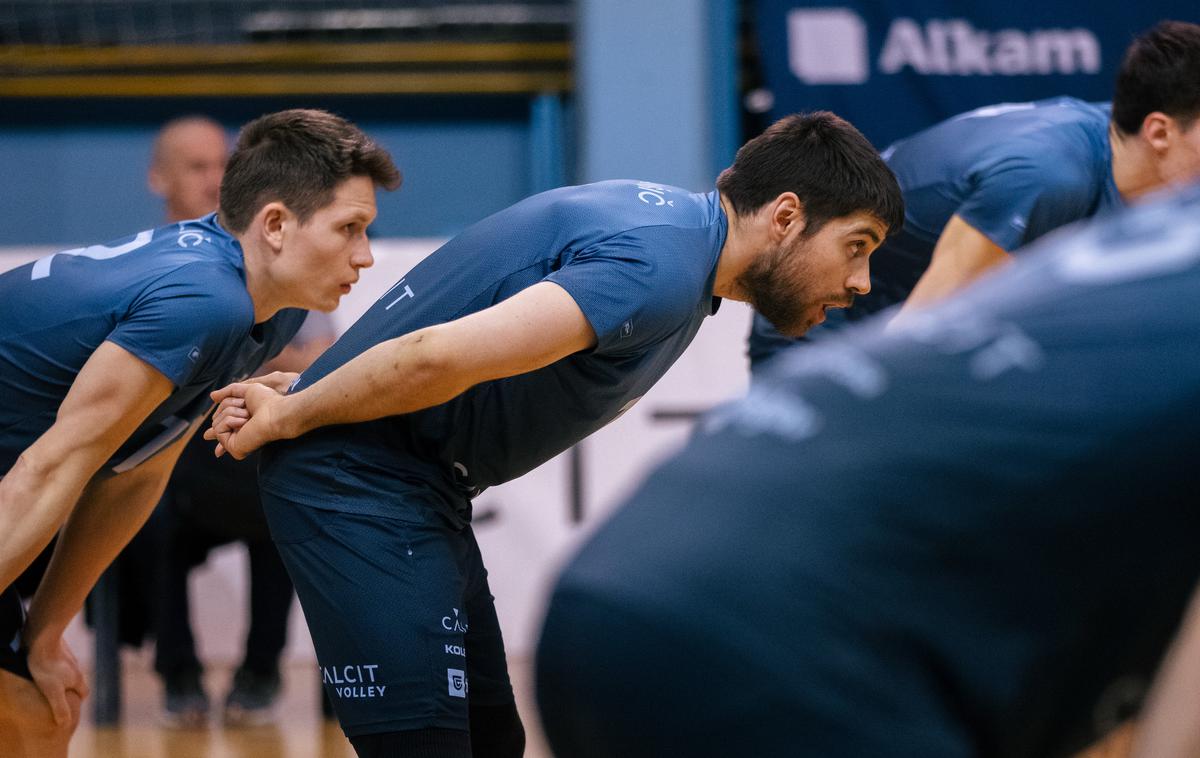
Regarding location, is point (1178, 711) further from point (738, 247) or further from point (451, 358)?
point (738, 247)

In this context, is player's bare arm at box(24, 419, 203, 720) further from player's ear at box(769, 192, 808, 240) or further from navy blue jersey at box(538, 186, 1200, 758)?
navy blue jersey at box(538, 186, 1200, 758)

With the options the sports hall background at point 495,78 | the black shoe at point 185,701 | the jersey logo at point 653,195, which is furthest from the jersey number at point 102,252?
the sports hall background at point 495,78

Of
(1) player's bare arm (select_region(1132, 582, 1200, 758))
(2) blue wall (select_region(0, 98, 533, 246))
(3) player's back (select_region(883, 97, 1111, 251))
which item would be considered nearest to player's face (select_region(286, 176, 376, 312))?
(3) player's back (select_region(883, 97, 1111, 251))

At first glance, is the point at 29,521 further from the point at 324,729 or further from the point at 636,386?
the point at 324,729

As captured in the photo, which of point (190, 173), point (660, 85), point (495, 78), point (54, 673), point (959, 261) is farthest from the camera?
point (495, 78)

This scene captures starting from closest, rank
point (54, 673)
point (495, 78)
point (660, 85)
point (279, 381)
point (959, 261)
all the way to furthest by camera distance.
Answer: point (279, 381)
point (54, 673)
point (959, 261)
point (660, 85)
point (495, 78)

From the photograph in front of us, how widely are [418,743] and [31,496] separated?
71cm

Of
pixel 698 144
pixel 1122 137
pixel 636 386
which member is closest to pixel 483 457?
pixel 636 386

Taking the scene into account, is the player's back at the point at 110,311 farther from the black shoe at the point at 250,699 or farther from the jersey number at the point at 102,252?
the black shoe at the point at 250,699

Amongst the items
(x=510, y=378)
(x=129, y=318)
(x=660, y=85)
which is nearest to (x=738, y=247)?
(x=510, y=378)

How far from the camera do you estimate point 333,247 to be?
2482 mm

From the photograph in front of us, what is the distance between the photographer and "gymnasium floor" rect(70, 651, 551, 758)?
390 centimetres

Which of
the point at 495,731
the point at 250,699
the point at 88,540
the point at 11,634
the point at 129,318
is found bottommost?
the point at 250,699

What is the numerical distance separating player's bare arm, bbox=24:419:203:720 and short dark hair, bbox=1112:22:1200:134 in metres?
1.97
